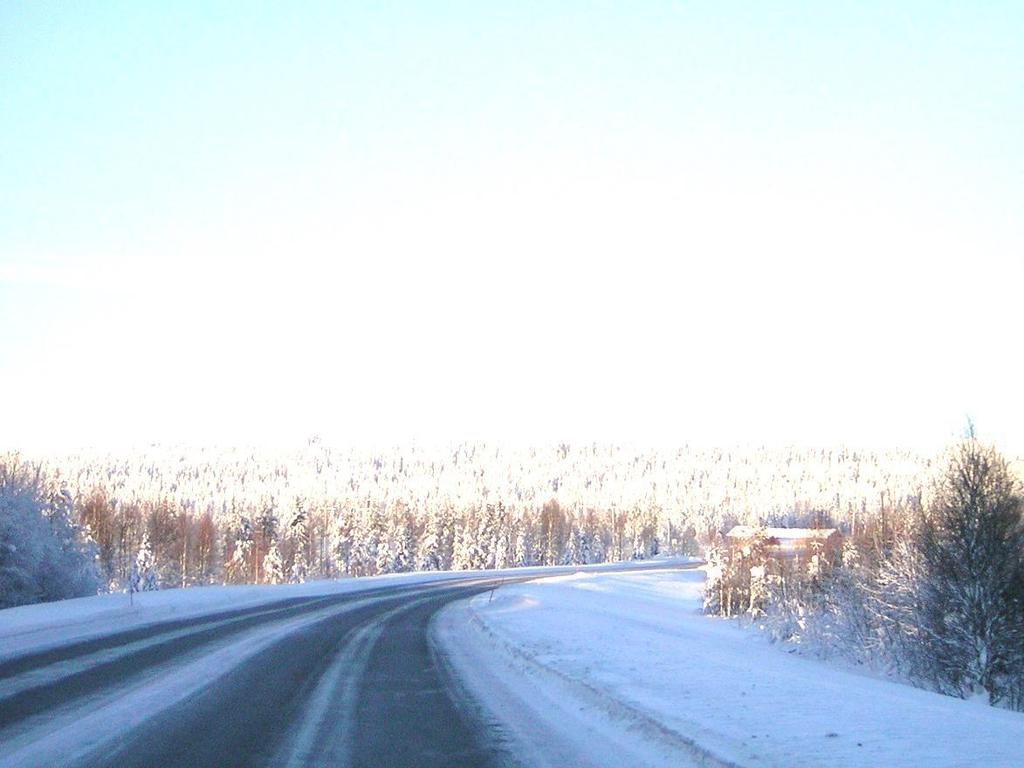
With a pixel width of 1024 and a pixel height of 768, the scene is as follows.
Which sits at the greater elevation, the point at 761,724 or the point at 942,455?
the point at 942,455

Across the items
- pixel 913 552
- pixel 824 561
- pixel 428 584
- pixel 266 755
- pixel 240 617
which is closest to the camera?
pixel 266 755

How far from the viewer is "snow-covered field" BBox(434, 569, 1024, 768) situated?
7715mm

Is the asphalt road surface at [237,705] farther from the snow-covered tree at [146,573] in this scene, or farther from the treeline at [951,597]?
the snow-covered tree at [146,573]

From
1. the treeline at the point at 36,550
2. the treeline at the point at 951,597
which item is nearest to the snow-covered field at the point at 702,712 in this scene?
the treeline at the point at 951,597

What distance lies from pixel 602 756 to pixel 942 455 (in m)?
17.4

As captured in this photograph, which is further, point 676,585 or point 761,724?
point 676,585

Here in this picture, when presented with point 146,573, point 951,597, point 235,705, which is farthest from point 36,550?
point 146,573

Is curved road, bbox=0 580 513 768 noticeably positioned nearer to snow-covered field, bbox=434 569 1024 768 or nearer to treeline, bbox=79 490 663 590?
snow-covered field, bbox=434 569 1024 768

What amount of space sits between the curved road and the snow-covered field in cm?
91

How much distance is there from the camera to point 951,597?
802 inches

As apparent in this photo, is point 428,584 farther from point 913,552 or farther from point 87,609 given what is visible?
point 913,552

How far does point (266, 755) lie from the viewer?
8141mm

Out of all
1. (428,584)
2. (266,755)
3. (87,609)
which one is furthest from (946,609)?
(428,584)

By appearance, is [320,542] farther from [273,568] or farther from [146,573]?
[146,573]
